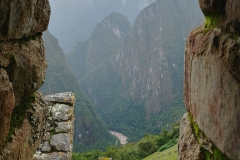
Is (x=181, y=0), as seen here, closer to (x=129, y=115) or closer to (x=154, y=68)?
(x=154, y=68)

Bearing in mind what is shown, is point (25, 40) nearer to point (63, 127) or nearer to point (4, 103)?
point (4, 103)

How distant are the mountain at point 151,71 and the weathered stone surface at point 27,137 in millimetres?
129094

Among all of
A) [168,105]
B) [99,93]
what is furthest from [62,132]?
[99,93]

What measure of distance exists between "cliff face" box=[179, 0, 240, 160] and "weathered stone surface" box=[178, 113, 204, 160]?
0.45 ft

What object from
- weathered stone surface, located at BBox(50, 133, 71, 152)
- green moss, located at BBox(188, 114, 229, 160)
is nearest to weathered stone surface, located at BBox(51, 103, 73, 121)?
weathered stone surface, located at BBox(50, 133, 71, 152)

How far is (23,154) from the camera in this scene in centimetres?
297

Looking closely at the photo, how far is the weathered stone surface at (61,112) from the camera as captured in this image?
17.6ft

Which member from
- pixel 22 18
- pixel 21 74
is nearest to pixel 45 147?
pixel 21 74

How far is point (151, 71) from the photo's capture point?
557ft

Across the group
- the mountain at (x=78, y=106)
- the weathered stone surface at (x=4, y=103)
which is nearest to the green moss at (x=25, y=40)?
the weathered stone surface at (x=4, y=103)

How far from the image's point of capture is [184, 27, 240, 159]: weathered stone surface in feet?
10.3

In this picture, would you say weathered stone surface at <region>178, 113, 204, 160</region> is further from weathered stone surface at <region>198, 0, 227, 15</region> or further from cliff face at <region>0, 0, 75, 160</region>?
cliff face at <region>0, 0, 75, 160</region>

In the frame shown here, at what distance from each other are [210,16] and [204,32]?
302 mm

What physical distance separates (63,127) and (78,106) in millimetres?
113193
